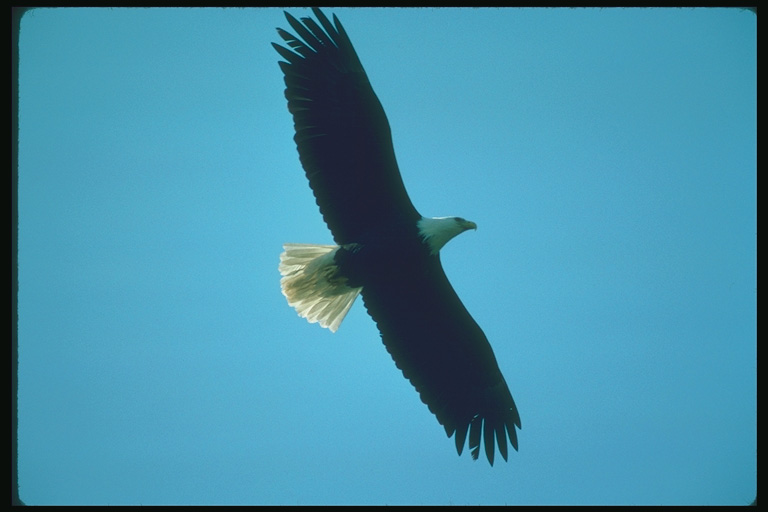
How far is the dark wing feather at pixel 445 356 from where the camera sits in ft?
20.7

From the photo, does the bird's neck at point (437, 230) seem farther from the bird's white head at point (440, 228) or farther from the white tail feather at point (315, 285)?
the white tail feather at point (315, 285)

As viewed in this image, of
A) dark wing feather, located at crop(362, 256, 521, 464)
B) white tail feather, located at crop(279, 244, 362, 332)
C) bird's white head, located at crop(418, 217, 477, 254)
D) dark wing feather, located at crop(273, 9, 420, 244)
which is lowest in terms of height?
dark wing feather, located at crop(362, 256, 521, 464)

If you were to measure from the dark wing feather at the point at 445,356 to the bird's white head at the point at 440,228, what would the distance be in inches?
13.5

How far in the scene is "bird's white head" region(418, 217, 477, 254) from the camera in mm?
5895

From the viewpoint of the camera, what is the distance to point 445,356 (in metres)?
6.44

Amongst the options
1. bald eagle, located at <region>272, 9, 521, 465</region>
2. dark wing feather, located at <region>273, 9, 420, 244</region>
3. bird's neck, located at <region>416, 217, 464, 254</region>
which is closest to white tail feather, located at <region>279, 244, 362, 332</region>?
bald eagle, located at <region>272, 9, 521, 465</region>

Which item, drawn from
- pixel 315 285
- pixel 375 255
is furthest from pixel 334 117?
pixel 315 285

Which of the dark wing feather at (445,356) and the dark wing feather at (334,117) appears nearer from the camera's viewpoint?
the dark wing feather at (334,117)

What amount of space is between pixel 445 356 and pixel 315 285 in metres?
1.35

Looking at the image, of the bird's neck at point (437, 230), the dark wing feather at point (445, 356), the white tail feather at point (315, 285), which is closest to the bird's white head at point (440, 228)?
the bird's neck at point (437, 230)

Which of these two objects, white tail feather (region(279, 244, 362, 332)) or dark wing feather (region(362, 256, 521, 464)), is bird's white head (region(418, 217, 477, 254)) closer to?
dark wing feather (region(362, 256, 521, 464))

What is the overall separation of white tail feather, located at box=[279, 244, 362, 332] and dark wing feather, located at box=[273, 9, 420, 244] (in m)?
0.48

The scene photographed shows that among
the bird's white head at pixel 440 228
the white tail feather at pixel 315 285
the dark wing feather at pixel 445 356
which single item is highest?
the bird's white head at pixel 440 228
